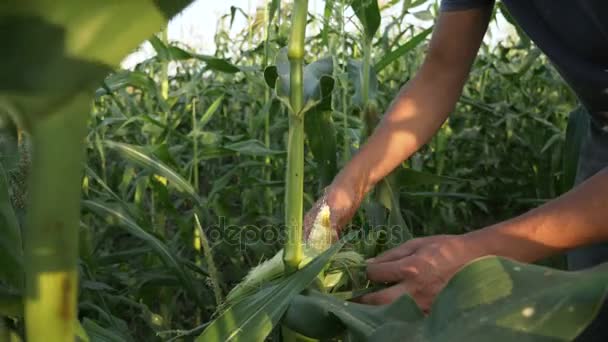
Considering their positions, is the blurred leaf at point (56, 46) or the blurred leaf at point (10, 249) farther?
the blurred leaf at point (10, 249)

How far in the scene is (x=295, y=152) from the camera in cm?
76

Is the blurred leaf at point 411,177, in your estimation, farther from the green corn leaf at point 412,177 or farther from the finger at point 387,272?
the finger at point 387,272

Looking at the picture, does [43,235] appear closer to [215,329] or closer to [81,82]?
[81,82]

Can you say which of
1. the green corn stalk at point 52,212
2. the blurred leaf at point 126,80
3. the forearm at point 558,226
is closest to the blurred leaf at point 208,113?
the blurred leaf at point 126,80

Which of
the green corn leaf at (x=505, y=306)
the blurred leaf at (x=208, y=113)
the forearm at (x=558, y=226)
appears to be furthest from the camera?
the blurred leaf at (x=208, y=113)

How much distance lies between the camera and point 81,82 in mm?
295

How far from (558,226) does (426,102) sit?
0.53 meters

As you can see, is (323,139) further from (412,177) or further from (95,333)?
(95,333)

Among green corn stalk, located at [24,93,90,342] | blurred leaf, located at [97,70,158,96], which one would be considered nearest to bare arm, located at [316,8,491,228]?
blurred leaf, located at [97,70,158,96]

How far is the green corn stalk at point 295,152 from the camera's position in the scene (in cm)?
72

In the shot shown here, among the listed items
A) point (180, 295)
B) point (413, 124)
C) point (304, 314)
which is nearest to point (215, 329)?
point (304, 314)

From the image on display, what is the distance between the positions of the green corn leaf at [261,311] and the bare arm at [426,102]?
489mm

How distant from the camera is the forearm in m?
0.85

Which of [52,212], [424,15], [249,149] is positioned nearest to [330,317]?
[52,212]
